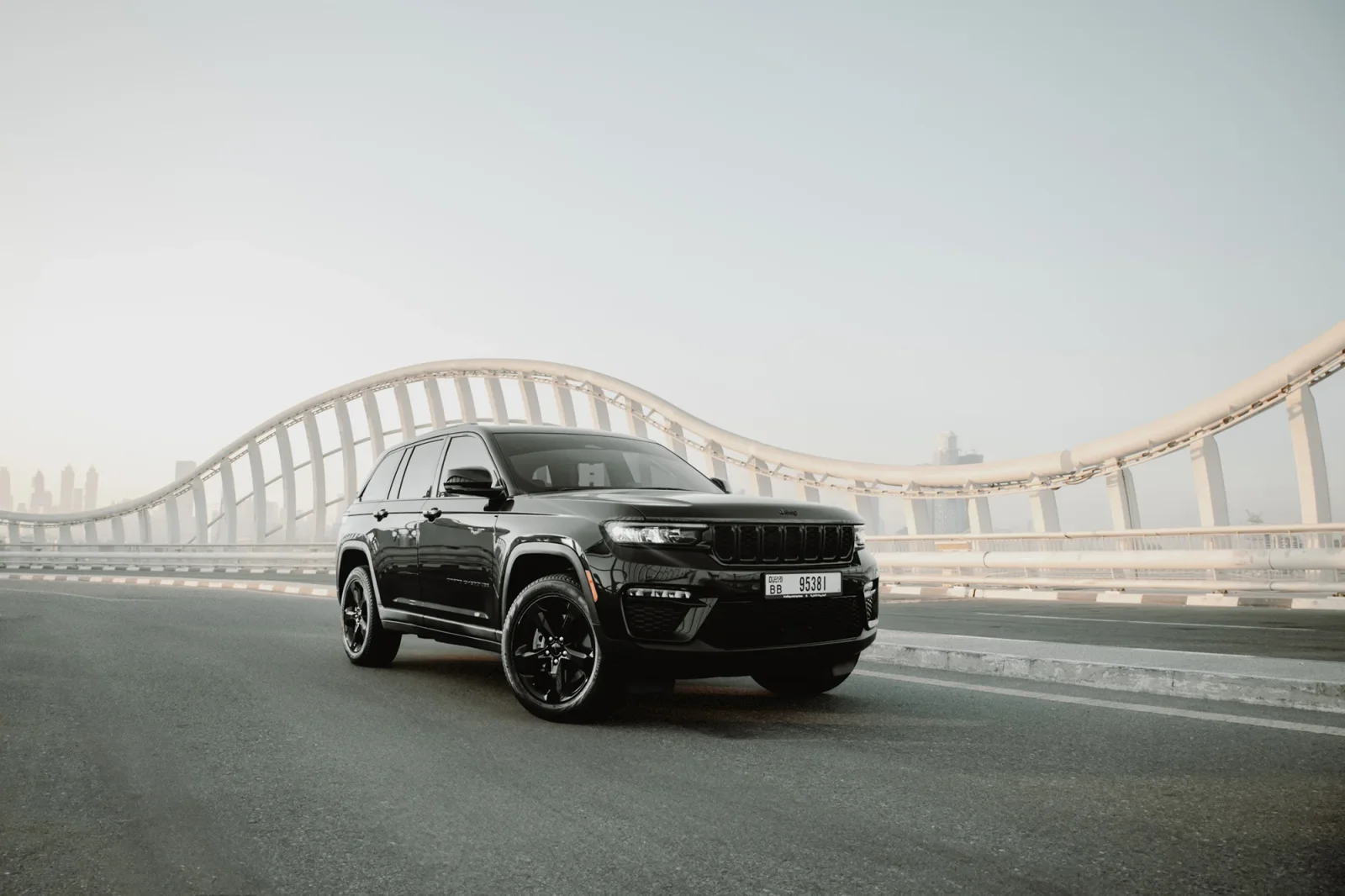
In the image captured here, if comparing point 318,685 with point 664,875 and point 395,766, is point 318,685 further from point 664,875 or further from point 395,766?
point 664,875

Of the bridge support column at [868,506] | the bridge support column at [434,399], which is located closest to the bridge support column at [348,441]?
the bridge support column at [434,399]

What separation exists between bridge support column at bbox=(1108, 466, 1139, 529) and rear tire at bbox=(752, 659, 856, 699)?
14350 millimetres

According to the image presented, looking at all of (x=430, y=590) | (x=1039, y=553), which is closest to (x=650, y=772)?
(x=430, y=590)

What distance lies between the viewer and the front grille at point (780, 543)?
5.67 m

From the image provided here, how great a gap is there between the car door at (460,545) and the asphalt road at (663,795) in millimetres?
630

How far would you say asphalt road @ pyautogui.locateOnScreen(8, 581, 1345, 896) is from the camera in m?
3.27

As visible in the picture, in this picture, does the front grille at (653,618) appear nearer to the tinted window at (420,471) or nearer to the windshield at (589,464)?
the windshield at (589,464)

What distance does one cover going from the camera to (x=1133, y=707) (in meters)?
6.04

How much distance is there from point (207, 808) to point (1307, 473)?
16.9 metres

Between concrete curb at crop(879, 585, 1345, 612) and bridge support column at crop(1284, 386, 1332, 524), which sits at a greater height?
bridge support column at crop(1284, 386, 1332, 524)

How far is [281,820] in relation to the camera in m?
3.97

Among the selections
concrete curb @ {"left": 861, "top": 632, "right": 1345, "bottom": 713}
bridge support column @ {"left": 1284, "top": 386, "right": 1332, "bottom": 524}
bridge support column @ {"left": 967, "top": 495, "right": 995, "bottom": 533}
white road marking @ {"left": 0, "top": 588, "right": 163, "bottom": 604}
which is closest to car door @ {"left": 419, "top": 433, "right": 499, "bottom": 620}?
concrete curb @ {"left": 861, "top": 632, "right": 1345, "bottom": 713}

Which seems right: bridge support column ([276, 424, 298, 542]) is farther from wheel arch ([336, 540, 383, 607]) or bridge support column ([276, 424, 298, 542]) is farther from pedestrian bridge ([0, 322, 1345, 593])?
wheel arch ([336, 540, 383, 607])

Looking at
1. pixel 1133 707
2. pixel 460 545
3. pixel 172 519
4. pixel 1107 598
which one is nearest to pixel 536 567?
pixel 460 545
